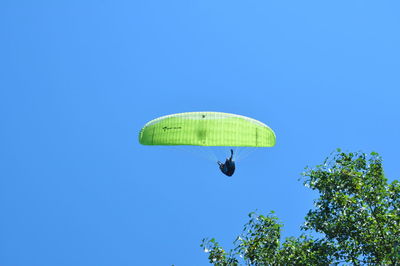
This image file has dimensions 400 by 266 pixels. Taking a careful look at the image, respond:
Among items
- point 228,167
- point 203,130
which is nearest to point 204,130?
point 203,130

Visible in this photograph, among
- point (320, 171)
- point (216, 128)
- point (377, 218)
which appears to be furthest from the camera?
point (216, 128)

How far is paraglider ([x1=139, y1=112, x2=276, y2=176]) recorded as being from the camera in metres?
26.1

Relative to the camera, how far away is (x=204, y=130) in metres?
26.1

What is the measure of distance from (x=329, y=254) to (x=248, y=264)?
3.27m

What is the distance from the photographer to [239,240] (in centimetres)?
2369

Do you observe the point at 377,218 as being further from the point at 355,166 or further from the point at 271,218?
the point at 271,218

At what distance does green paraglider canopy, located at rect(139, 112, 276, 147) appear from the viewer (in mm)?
26094

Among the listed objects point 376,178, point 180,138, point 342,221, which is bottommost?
point 342,221

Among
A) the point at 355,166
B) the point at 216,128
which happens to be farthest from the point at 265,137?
the point at 355,166

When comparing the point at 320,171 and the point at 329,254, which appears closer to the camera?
the point at 329,254

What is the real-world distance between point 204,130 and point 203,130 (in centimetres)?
5

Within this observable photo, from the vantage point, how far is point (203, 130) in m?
26.1

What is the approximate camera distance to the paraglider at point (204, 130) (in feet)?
85.6

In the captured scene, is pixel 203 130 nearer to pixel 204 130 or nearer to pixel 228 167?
pixel 204 130
